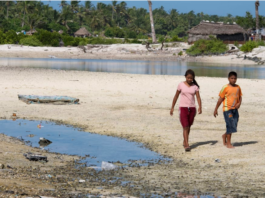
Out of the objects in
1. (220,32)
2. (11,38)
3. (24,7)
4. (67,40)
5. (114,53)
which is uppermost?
(24,7)

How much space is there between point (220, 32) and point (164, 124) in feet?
192

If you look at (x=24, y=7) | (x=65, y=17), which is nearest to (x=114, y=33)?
(x=65, y=17)

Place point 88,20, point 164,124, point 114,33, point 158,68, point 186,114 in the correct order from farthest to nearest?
point 88,20 < point 114,33 < point 158,68 < point 164,124 < point 186,114

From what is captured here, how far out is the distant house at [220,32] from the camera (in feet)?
222

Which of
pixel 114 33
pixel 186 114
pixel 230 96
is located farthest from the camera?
pixel 114 33

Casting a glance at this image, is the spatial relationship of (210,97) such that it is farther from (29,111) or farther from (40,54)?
(40,54)

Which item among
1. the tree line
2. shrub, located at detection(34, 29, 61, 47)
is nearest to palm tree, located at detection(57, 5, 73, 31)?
the tree line

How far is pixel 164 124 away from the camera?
37.3ft

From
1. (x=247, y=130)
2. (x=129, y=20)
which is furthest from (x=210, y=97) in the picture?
(x=129, y=20)

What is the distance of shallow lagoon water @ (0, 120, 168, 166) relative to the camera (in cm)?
834

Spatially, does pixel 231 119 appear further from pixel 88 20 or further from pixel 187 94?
pixel 88 20

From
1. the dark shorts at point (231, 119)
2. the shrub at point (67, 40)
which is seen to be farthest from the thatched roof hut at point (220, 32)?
the dark shorts at point (231, 119)

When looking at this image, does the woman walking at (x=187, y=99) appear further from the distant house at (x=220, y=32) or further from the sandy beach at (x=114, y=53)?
the distant house at (x=220, y=32)

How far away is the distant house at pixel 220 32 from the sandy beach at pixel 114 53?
3697 millimetres
